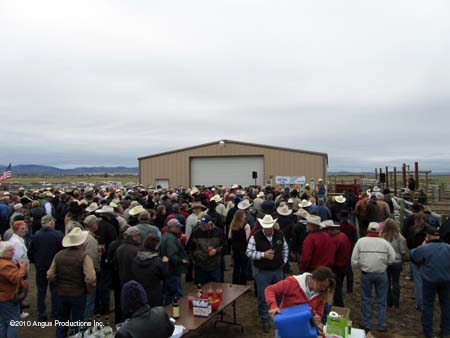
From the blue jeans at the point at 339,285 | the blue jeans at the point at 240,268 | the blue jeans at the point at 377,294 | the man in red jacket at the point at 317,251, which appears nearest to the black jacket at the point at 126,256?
the man in red jacket at the point at 317,251

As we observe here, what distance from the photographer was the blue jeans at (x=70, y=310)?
5172 mm

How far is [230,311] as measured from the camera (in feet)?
23.5

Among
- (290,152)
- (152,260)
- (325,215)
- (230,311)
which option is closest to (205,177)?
(290,152)

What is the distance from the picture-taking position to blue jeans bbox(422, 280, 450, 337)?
587 cm

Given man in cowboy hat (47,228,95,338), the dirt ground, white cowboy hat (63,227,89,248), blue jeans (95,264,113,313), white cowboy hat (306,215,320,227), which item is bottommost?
the dirt ground

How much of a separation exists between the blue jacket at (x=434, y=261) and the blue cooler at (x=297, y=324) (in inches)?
134

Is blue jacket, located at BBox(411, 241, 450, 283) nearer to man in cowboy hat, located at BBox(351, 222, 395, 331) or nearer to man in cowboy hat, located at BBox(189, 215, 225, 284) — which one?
man in cowboy hat, located at BBox(351, 222, 395, 331)

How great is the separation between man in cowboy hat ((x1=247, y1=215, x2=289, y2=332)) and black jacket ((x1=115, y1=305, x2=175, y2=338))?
280cm

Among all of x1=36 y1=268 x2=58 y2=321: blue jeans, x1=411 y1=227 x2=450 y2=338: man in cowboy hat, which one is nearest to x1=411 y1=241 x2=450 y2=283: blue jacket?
x1=411 y1=227 x2=450 y2=338: man in cowboy hat

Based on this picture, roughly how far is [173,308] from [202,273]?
212 centimetres

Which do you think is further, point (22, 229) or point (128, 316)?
point (22, 229)

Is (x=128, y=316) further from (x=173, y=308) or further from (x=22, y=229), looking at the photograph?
(x=22, y=229)

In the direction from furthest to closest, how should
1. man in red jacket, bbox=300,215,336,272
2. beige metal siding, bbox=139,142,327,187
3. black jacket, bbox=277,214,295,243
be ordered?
beige metal siding, bbox=139,142,327,187 → black jacket, bbox=277,214,295,243 → man in red jacket, bbox=300,215,336,272

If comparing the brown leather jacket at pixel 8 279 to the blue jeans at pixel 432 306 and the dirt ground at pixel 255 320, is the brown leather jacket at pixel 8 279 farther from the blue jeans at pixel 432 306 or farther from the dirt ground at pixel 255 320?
the blue jeans at pixel 432 306
